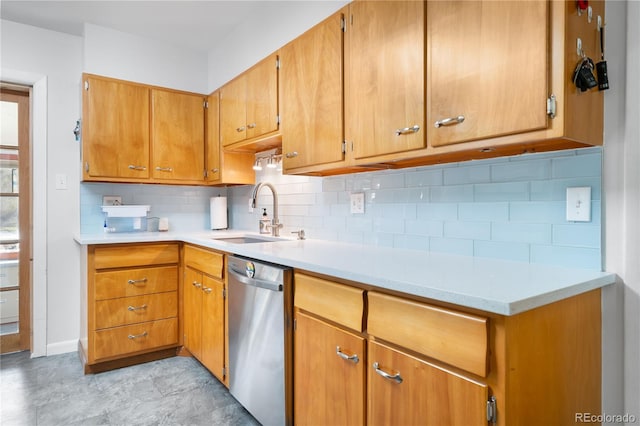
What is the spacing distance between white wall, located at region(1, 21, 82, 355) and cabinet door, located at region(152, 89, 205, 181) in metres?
0.63

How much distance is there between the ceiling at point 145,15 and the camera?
8.27ft

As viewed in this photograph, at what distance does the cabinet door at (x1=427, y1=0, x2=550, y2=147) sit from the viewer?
1092 mm

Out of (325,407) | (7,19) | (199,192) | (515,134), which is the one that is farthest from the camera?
(199,192)

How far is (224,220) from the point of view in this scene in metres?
3.34

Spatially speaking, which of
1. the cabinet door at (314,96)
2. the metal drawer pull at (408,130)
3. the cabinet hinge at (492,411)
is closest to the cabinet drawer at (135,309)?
the cabinet door at (314,96)

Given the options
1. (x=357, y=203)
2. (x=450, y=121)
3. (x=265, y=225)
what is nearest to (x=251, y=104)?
(x=265, y=225)

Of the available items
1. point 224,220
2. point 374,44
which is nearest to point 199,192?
point 224,220

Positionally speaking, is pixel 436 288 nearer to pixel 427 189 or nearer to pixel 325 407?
pixel 325 407

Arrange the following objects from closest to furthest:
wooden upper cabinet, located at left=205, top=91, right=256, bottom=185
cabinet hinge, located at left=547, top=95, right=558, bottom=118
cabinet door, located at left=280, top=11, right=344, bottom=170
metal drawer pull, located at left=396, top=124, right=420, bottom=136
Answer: cabinet hinge, located at left=547, top=95, right=558, bottom=118 → metal drawer pull, located at left=396, top=124, right=420, bottom=136 → cabinet door, located at left=280, top=11, right=344, bottom=170 → wooden upper cabinet, located at left=205, top=91, right=256, bottom=185

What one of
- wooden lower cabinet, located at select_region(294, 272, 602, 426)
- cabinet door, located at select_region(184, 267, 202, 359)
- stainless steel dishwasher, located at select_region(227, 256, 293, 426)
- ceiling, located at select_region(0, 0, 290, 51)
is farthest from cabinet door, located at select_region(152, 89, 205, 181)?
wooden lower cabinet, located at select_region(294, 272, 602, 426)

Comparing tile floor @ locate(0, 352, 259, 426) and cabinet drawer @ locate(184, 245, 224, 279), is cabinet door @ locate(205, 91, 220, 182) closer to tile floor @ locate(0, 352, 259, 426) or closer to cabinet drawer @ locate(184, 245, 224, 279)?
cabinet drawer @ locate(184, 245, 224, 279)

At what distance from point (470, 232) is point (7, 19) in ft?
11.2

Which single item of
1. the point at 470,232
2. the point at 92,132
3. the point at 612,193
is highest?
the point at 92,132

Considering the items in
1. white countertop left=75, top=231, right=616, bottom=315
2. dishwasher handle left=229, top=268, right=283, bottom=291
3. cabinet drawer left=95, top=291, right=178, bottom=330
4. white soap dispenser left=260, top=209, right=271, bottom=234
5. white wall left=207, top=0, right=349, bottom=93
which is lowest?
cabinet drawer left=95, top=291, right=178, bottom=330
